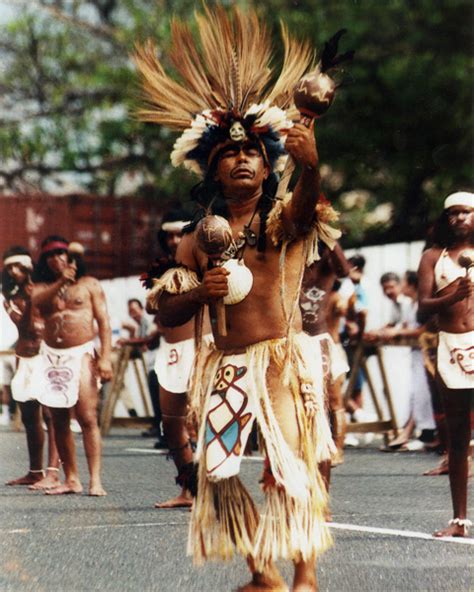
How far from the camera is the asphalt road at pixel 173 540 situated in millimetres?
6020

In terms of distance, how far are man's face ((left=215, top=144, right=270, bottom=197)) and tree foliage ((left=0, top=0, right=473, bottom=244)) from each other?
9945 mm

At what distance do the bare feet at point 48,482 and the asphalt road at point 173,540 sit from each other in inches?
6.9

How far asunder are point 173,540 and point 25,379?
3.22 meters

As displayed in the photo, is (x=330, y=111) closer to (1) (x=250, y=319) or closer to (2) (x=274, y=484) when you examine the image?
(1) (x=250, y=319)

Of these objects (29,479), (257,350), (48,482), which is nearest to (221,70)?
(257,350)

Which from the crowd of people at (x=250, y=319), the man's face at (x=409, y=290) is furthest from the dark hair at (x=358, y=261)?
the crowd of people at (x=250, y=319)

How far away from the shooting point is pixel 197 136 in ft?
19.0

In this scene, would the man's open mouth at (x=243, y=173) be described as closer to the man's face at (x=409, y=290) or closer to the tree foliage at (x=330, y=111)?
the man's face at (x=409, y=290)

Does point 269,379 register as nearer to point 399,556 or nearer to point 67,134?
point 399,556

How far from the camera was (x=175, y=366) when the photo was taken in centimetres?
909

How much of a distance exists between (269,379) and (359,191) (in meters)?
13.7

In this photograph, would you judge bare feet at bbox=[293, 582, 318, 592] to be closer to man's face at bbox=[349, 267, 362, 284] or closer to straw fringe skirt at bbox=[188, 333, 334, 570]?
straw fringe skirt at bbox=[188, 333, 334, 570]

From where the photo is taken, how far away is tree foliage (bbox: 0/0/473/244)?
16703 mm

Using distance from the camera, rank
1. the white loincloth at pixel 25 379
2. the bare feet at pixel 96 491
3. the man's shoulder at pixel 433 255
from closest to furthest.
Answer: the man's shoulder at pixel 433 255
the bare feet at pixel 96 491
the white loincloth at pixel 25 379
